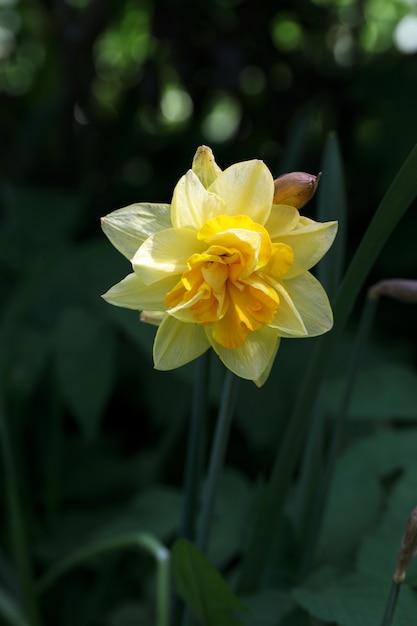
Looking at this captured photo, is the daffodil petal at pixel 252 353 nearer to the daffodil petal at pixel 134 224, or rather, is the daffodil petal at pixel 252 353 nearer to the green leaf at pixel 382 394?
the daffodil petal at pixel 134 224

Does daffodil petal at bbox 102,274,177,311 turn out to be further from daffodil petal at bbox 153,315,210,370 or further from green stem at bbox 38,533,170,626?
green stem at bbox 38,533,170,626

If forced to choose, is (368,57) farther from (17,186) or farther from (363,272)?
(363,272)

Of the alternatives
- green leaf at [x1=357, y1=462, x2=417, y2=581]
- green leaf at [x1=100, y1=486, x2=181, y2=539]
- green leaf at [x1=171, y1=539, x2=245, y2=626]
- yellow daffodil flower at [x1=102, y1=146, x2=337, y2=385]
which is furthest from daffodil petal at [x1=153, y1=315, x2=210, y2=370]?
green leaf at [x1=100, y1=486, x2=181, y2=539]

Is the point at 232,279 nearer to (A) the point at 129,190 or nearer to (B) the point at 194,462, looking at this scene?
(B) the point at 194,462

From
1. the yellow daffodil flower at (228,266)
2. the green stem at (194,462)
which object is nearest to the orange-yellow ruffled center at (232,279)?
the yellow daffodil flower at (228,266)

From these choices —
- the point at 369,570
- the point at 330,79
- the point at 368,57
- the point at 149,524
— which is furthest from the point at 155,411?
the point at 368,57

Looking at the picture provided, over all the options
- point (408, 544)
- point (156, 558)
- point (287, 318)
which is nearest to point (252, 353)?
point (287, 318)
